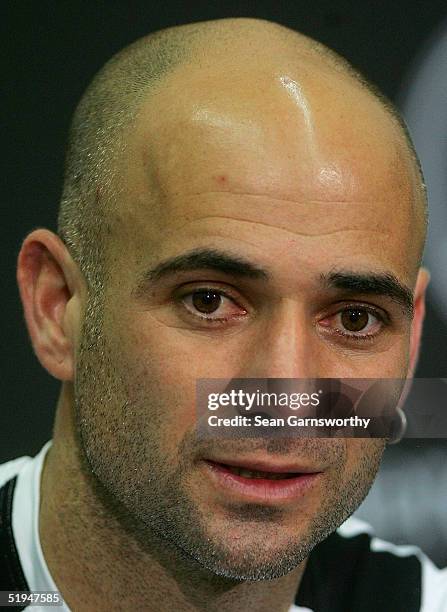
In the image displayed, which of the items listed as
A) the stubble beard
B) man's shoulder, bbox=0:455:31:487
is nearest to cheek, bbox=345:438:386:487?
the stubble beard

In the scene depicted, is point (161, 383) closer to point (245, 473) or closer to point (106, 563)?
point (245, 473)

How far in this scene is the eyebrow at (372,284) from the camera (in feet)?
4.05

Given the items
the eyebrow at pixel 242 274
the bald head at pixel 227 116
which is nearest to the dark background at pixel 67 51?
the bald head at pixel 227 116

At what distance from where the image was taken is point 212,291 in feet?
4.12

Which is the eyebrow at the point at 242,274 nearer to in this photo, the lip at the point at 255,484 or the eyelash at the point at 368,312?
the eyelash at the point at 368,312

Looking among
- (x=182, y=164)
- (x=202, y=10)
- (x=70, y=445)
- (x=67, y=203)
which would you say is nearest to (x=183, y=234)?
(x=182, y=164)

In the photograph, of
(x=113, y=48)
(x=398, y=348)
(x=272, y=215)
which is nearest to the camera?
(x=272, y=215)

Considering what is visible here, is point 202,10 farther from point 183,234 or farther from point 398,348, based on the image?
point 398,348

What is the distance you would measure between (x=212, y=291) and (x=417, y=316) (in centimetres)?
46

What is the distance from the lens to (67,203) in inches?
56.7

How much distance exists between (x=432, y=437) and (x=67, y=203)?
2.55 ft

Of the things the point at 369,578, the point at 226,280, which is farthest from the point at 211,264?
the point at 369,578

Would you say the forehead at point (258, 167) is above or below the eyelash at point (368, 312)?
above

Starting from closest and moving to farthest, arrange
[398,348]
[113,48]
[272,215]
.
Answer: [272,215], [398,348], [113,48]
